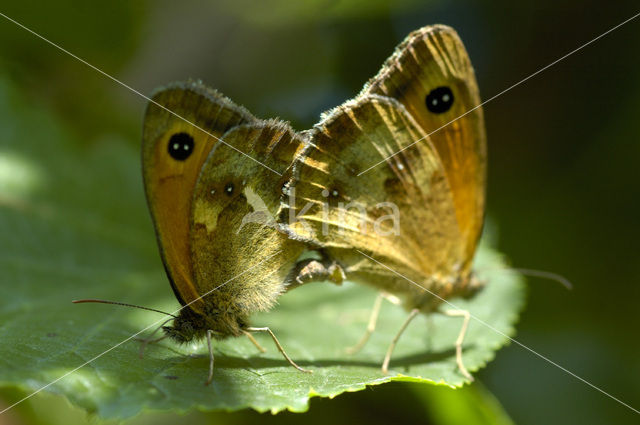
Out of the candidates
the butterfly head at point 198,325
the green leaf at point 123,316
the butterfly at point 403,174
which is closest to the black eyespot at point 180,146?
the butterfly at point 403,174

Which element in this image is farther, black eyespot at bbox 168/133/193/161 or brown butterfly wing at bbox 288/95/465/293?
brown butterfly wing at bbox 288/95/465/293

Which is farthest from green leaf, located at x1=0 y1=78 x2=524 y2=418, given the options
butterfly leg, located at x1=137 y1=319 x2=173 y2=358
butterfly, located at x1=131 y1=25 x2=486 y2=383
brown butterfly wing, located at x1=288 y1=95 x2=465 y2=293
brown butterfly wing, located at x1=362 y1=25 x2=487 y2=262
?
brown butterfly wing, located at x1=362 y1=25 x2=487 y2=262

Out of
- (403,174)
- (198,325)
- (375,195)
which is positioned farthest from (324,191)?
(198,325)

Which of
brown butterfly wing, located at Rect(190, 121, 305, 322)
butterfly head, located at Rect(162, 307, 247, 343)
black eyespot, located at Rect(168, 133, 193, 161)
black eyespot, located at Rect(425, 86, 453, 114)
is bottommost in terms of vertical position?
butterfly head, located at Rect(162, 307, 247, 343)

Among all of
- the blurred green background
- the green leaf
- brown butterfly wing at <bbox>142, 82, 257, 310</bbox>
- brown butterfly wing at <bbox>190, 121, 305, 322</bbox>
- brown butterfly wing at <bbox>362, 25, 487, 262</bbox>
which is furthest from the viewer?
the blurred green background

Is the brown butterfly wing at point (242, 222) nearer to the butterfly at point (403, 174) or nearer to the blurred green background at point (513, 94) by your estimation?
the butterfly at point (403, 174)

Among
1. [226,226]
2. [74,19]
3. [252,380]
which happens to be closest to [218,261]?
[226,226]

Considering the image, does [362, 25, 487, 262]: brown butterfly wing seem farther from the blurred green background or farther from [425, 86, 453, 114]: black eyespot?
the blurred green background

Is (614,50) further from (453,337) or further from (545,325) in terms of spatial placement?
(453,337)

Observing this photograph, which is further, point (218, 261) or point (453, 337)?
point (453, 337)
